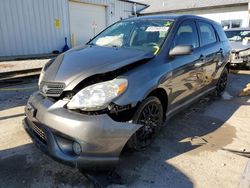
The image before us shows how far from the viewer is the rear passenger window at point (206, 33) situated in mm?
4352

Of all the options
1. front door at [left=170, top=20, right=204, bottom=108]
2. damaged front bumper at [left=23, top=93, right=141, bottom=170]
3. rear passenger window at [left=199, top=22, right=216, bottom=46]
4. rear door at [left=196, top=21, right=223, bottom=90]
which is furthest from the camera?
rear passenger window at [left=199, top=22, right=216, bottom=46]

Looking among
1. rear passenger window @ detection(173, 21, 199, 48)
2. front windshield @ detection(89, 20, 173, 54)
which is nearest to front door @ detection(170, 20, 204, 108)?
rear passenger window @ detection(173, 21, 199, 48)

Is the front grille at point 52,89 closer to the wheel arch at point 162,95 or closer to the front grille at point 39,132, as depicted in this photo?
the front grille at point 39,132

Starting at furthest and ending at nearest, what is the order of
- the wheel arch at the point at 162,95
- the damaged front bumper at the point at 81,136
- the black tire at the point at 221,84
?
1. the black tire at the point at 221,84
2. the wheel arch at the point at 162,95
3. the damaged front bumper at the point at 81,136

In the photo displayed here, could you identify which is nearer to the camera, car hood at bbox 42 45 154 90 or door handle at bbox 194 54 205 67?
car hood at bbox 42 45 154 90

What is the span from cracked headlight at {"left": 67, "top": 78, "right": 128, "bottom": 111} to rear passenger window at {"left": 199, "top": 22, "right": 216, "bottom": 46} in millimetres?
2476

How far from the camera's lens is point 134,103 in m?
2.60

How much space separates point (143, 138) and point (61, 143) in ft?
3.70

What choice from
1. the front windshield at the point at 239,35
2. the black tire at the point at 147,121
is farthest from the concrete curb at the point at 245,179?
the front windshield at the point at 239,35

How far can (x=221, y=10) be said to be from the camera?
18.6m

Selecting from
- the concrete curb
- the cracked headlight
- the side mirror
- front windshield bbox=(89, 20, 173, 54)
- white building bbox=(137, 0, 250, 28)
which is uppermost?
white building bbox=(137, 0, 250, 28)

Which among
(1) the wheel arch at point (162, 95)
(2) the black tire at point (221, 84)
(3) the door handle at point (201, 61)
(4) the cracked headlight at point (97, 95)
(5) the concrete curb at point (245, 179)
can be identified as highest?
(3) the door handle at point (201, 61)

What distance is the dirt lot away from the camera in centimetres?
257

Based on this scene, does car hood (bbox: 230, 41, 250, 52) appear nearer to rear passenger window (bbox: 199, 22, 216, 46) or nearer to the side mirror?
rear passenger window (bbox: 199, 22, 216, 46)
